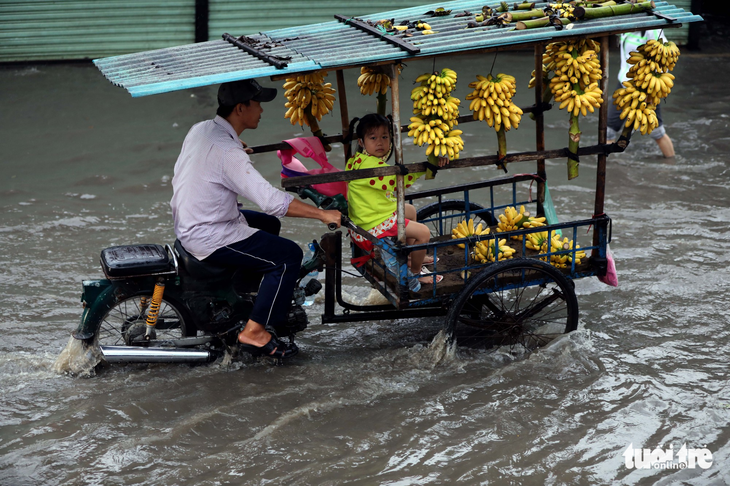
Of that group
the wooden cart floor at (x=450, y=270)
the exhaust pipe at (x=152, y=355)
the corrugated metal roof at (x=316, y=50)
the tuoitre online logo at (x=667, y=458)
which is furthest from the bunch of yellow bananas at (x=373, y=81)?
the tuoitre online logo at (x=667, y=458)

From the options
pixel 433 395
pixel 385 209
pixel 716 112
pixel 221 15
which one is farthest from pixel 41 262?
pixel 716 112

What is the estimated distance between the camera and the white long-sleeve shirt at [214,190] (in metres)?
3.60

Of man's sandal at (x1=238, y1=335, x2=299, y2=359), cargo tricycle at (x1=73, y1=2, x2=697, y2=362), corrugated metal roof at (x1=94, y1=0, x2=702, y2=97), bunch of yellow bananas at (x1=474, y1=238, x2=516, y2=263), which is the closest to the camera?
corrugated metal roof at (x1=94, y1=0, x2=702, y2=97)

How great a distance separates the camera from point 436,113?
377 cm

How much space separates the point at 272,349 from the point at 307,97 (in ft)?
5.10

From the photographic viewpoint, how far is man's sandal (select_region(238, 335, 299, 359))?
4.04 m

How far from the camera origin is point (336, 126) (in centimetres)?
894

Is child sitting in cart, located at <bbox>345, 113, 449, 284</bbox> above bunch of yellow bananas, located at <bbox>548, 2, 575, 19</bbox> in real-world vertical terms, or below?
below

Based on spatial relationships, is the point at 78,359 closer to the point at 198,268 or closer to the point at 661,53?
the point at 198,268

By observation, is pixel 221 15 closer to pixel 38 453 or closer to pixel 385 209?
pixel 385 209

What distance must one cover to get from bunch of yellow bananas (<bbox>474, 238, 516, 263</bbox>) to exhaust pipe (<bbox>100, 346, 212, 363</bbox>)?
5.55 feet

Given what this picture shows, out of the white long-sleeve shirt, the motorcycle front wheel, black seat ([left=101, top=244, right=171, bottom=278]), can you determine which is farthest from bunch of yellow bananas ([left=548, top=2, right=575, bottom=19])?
the motorcycle front wheel

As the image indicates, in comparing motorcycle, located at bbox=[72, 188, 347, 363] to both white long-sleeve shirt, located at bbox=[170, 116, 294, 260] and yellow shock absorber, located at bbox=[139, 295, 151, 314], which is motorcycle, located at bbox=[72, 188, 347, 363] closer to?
yellow shock absorber, located at bbox=[139, 295, 151, 314]

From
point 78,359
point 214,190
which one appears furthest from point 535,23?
point 78,359
